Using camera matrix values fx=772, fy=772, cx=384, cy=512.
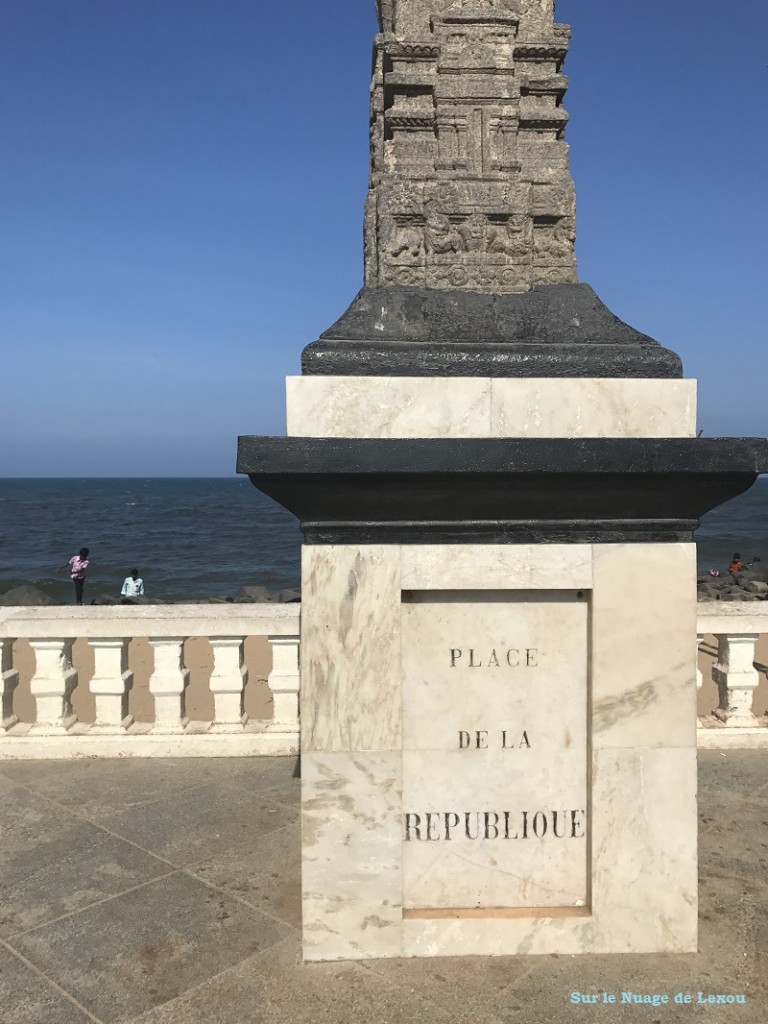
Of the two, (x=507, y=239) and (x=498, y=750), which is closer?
(x=498, y=750)

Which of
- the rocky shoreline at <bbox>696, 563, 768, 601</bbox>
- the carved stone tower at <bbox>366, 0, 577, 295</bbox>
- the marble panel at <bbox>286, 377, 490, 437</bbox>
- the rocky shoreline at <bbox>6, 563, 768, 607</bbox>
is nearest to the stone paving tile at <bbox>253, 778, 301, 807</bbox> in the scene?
the marble panel at <bbox>286, 377, 490, 437</bbox>

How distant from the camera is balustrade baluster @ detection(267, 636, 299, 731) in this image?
580 cm

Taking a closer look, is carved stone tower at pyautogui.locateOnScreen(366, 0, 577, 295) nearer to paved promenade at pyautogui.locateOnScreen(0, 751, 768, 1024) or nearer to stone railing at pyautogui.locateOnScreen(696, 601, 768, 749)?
paved promenade at pyautogui.locateOnScreen(0, 751, 768, 1024)

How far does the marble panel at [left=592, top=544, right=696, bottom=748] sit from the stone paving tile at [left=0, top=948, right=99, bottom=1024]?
240cm

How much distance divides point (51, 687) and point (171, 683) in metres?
0.87

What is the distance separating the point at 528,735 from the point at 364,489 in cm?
132

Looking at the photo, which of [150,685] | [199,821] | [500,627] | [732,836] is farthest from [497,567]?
[150,685]

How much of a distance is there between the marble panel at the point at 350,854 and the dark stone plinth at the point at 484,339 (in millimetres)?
1701

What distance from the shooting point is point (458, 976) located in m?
3.22

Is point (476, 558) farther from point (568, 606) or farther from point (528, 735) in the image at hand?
point (528, 735)

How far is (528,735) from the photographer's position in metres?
3.41

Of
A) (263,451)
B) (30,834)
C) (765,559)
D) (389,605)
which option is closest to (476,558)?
(389,605)

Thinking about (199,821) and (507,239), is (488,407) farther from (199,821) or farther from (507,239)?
(199,821)

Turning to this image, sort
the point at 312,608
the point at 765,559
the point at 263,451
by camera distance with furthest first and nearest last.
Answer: the point at 765,559 → the point at 312,608 → the point at 263,451
